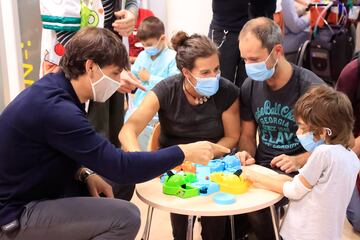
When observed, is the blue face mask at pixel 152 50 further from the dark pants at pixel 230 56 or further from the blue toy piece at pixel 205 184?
the blue toy piece at pixel 205 184

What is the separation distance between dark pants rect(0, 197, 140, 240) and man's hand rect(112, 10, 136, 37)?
927mm

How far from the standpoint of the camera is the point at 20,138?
1.56 m

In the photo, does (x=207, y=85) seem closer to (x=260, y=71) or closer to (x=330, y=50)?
(x=260, y=71)

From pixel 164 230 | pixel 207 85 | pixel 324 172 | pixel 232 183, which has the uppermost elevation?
pixel 207 85

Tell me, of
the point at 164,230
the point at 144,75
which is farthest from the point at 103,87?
the point at 144,75

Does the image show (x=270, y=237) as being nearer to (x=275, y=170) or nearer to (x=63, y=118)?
(x=275, y=170)

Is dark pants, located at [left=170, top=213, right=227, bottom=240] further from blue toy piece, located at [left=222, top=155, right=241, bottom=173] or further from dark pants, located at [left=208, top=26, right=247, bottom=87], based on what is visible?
dark pants, located at [left=208, top=26, right=247, bottom=87]

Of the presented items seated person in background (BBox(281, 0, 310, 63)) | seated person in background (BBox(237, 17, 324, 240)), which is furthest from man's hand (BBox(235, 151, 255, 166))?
seated person in background (BBox(281, 0, 310, 63))

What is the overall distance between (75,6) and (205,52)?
1.94 feet

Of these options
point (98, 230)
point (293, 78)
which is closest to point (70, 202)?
point (98, 230)

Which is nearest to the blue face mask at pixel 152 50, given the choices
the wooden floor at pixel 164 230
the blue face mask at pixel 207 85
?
the wooden floor at pixel 164 230

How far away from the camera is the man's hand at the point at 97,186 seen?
188 centimetres

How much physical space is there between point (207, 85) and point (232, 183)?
0.50 m

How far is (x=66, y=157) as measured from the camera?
64.7 inches
